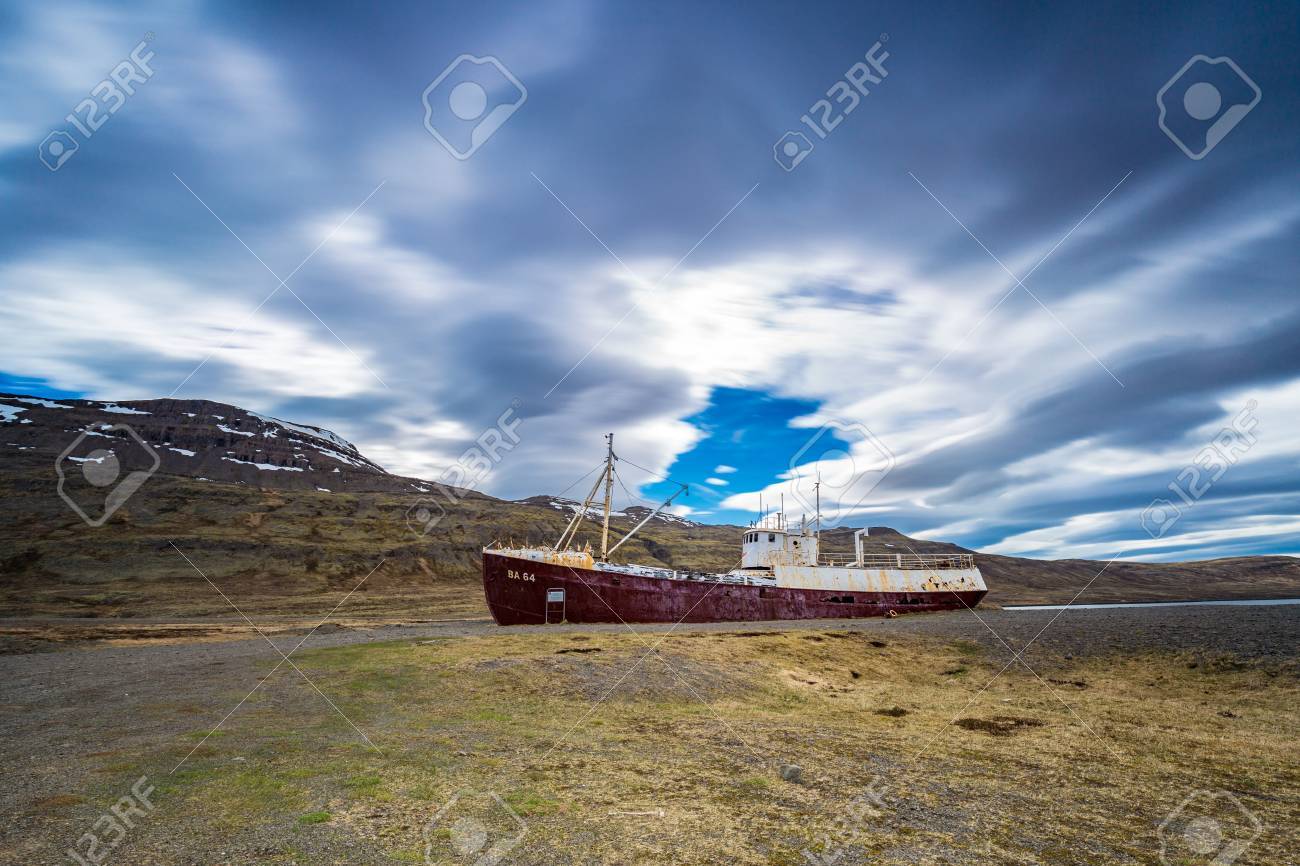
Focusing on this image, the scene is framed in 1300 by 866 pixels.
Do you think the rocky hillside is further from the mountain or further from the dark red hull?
the dark red hull

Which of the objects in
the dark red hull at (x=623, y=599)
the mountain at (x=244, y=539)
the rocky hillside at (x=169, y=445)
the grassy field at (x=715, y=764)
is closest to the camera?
the grassy field at (x=715, y=764)

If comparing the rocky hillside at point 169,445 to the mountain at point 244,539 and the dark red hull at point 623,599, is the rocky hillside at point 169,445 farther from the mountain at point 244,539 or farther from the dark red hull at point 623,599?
the dark red hull at point 623,599

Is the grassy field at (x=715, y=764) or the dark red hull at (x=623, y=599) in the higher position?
the dark red hull at (x=623, y=599)

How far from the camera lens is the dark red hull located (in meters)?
39.5

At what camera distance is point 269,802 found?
8398 mm

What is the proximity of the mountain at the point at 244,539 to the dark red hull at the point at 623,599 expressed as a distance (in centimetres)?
1627

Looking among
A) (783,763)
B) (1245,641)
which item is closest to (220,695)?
(783,763)

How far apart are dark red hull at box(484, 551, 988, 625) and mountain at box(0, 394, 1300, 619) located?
641 inches

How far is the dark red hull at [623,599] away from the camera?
1554 inches

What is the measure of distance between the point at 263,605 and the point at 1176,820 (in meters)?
72.2

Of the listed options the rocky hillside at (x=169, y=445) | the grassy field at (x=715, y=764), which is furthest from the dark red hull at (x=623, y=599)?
the rocky hillside at (x=169, y=445)

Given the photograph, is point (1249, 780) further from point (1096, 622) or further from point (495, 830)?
point (1096, 622)

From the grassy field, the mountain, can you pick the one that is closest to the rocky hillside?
the mountain

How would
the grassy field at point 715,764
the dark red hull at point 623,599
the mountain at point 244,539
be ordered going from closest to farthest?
1. the grassy field at point 715,764
2. the dark red hull at point 623,599
3. the mountain at point 244,539
